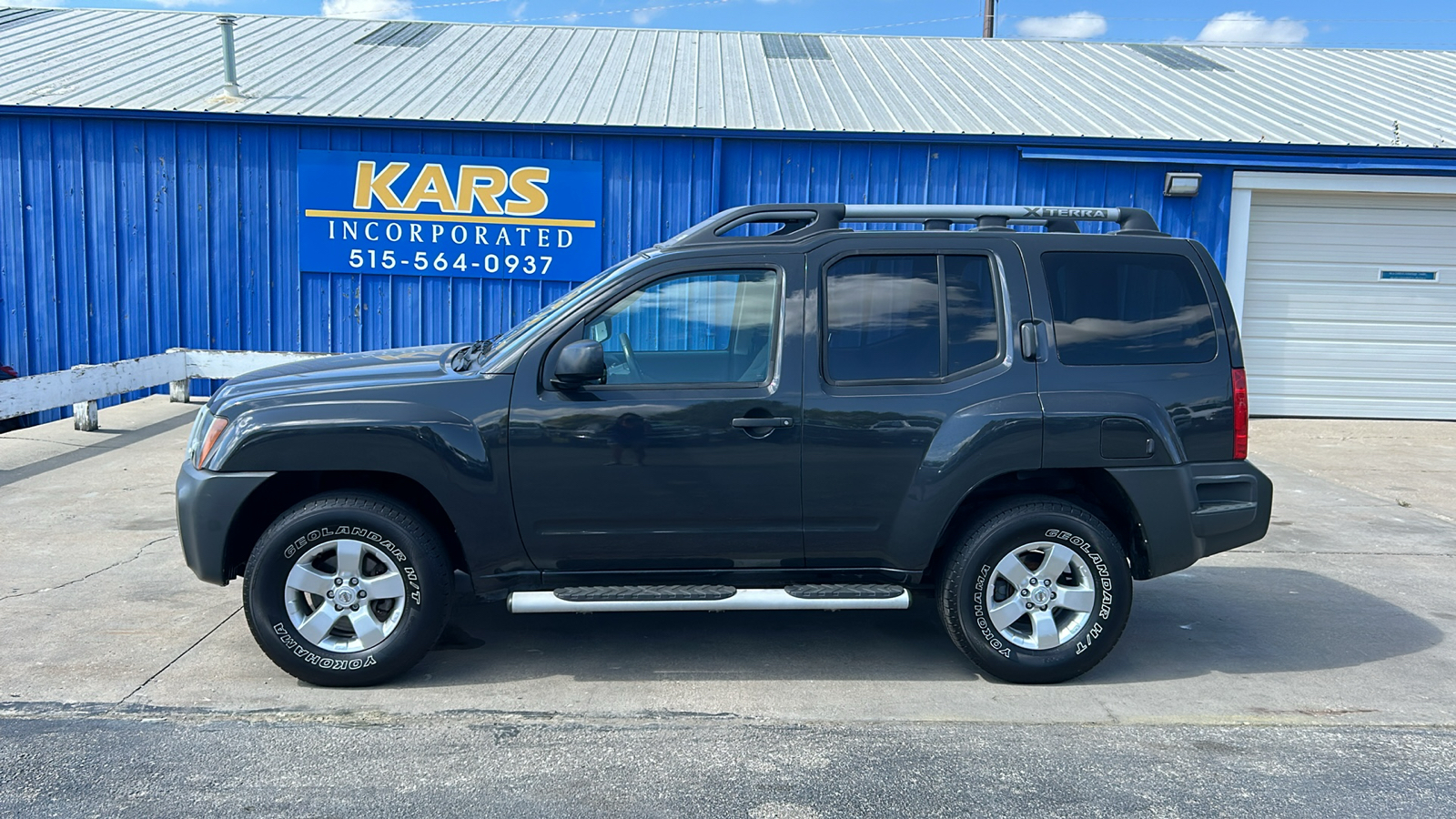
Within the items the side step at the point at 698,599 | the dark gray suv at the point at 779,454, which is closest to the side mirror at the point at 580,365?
the dark gray suv at the point at 779,454

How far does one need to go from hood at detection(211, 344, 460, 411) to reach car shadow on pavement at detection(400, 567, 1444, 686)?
1.26 meters

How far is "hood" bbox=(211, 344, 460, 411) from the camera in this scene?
451cm

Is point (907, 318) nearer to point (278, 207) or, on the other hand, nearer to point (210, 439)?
point (210, 439)

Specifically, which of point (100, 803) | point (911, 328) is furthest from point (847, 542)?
point (100, 803)

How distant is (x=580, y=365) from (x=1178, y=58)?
1491 cm

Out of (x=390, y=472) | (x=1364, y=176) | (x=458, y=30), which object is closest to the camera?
(x=390, y=472)

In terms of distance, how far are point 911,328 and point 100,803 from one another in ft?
11.0

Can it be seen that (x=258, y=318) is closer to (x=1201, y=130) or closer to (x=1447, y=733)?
(x=1201, y=130)

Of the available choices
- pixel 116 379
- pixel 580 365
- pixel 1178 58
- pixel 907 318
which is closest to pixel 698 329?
pixel 580 365

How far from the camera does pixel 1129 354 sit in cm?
461

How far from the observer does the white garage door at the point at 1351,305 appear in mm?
12352

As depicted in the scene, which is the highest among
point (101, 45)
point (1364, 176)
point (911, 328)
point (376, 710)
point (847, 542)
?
point (101, 45)

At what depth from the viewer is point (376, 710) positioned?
426 centimetres

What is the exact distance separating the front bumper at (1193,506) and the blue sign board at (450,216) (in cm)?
838
